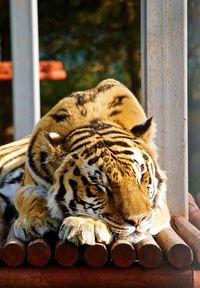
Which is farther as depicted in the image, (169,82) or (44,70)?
(44,70)

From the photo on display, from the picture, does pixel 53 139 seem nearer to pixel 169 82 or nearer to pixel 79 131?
pixel 79 131

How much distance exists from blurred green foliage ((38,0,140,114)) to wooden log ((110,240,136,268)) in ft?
28.9

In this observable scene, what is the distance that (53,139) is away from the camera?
3547mm

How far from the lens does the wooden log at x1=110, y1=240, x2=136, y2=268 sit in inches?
128

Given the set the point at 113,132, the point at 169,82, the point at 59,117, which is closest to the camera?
the point at 113,132

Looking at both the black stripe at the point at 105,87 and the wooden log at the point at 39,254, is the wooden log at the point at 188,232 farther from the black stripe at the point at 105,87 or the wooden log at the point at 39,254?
the black stripe at the point at 105,87

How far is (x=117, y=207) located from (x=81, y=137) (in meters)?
0.39

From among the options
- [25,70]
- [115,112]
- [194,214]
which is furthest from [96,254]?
[25,70]

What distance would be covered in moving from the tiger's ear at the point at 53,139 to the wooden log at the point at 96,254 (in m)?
0.48

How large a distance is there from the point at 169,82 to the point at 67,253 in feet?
3.67

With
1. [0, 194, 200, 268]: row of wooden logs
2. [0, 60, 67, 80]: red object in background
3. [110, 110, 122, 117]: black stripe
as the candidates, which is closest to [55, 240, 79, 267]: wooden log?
[0, 194, 200, 268]: row of wooden logs

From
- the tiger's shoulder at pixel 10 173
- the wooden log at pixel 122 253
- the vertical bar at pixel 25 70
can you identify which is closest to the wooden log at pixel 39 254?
the wooden log at pixel 122 253

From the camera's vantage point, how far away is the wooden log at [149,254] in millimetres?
3256

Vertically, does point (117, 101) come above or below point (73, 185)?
above
